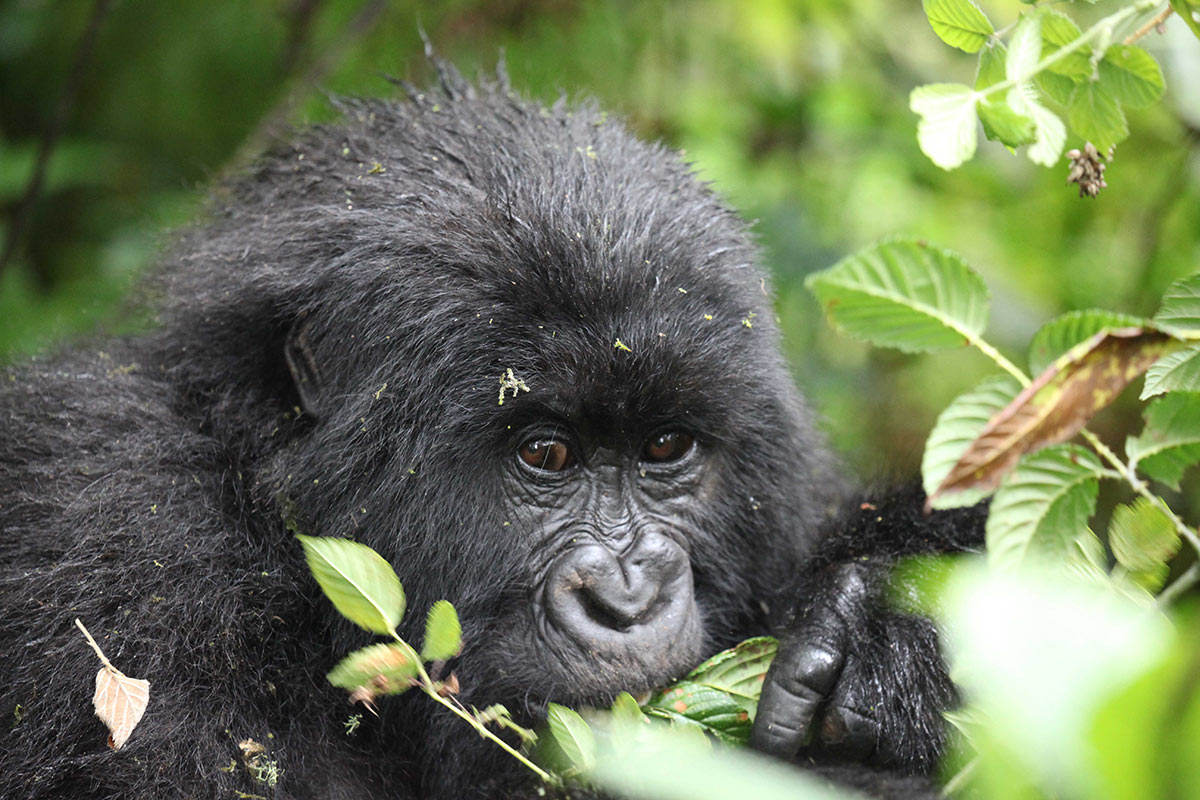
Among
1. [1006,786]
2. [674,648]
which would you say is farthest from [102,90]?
[1006,786]

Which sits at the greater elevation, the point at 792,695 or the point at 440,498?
the point at 440,498

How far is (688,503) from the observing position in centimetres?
277

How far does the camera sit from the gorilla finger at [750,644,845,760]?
7.84 ft

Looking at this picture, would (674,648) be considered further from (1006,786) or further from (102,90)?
(102,90)

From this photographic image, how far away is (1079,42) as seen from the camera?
1564mm

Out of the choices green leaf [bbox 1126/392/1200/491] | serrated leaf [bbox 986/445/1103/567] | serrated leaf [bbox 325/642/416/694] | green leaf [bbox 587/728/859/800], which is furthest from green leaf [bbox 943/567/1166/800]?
serrated leaf [bbox 325/642/416/694]

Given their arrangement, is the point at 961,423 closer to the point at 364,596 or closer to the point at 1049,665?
the point at 1049,665

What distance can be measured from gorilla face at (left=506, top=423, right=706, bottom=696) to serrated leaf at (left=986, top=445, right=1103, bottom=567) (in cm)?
117

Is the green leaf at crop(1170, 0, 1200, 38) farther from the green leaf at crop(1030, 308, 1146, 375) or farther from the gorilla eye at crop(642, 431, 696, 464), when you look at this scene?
the gorilla eye at crop(642, 431, 696, 464)

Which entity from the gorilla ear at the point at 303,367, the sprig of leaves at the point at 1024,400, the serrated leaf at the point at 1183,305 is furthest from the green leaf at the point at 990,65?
the gorilla ear at the point at 303,367

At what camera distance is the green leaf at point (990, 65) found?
1.72m

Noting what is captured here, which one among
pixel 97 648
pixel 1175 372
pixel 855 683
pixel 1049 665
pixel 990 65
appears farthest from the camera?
pixel 855 683

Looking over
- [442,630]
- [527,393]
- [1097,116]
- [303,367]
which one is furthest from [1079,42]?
[303,367]

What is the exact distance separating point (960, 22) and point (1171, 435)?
28.4 inches
